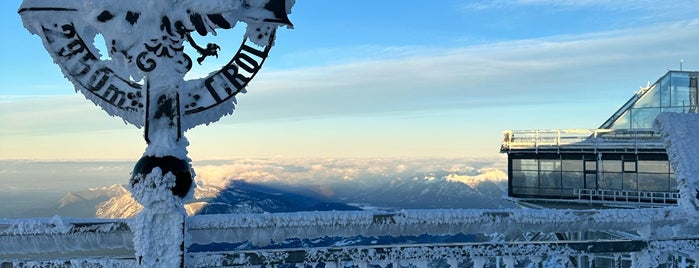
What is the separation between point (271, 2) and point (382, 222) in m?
1.18

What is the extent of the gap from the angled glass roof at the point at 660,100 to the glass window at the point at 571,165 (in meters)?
2.71

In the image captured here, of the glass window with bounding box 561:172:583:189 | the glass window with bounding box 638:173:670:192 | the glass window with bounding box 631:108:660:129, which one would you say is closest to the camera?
the glass window with bounding box 638:173:670:192

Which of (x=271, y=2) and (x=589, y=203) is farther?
(x=589, y=203)

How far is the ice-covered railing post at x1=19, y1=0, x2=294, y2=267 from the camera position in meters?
2.54

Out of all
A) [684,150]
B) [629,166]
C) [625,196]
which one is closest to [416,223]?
[684,150]

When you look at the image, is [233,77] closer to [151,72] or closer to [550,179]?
[151,72]

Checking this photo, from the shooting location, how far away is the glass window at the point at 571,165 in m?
21.4

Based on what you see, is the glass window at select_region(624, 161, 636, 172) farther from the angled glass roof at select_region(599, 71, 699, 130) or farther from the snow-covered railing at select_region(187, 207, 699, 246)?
the snow-covered railing at select_region(187, 207, 699, 246)

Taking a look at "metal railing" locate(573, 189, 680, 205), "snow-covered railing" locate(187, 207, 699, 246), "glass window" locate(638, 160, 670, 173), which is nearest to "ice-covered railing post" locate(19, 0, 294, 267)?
"snow-covered railing" locate(187, 207, 699, 246)

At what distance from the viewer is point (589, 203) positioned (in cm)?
2077

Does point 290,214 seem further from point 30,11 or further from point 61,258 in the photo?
point 30,11

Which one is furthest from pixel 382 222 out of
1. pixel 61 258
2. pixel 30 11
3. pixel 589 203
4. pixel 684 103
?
pixel 684 103

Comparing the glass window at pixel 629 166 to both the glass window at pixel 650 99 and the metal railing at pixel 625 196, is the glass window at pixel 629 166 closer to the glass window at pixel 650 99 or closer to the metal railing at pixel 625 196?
the metal railing at pixel 625 196

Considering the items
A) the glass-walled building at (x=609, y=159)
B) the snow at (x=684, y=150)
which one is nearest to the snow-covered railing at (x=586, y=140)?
the glass-walled building at (x=609, y=159)
